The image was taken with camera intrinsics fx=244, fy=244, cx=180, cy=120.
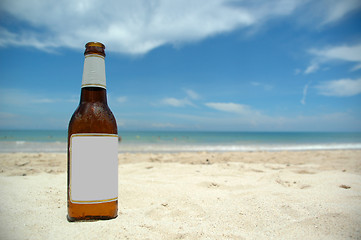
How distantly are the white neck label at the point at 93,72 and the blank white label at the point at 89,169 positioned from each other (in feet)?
1.25

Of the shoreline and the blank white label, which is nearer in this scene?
the blank white label

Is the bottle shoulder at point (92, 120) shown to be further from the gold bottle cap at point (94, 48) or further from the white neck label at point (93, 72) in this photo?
the gold bottle cap at point (94, 48)

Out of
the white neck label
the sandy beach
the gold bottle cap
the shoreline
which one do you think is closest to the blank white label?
the sandy beach

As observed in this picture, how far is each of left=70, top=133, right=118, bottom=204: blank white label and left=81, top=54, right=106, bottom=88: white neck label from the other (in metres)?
0.38

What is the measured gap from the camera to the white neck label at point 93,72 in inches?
68.9

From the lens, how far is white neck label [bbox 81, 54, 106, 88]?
175 cm

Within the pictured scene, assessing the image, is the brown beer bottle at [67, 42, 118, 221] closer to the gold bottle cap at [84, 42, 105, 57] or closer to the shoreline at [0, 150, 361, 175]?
the gold bottle cap at [84, 42, 105, 57]

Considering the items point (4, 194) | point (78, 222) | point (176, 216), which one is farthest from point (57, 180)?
point (176, 216)

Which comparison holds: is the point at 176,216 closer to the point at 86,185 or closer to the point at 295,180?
the point at 86,185

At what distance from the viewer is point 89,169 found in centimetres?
165

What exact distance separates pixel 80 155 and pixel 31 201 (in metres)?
0.96

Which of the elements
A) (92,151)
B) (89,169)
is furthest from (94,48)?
(89,169)

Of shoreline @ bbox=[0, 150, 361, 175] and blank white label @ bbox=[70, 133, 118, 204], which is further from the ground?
blank white label @ bbox=[70, 133, 118, 204]

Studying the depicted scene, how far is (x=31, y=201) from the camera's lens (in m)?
2.16
